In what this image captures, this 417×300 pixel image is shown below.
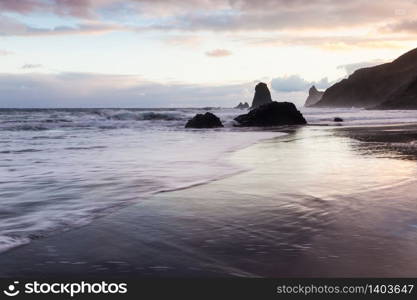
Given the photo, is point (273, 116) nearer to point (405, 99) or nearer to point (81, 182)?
point (81, 182)

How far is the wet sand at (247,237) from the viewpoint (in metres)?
3.71

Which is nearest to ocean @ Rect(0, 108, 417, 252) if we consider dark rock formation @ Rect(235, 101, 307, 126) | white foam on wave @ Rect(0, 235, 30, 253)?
white foam on wave @ Rect(0, 235, 30, 253)

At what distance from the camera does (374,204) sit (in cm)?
605

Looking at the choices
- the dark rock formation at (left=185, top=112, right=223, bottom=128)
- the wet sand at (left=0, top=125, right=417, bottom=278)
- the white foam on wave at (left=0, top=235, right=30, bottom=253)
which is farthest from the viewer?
the dark rock formation at (left=185, top=112, right=223, bottom=128)

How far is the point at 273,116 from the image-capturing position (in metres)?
38.5

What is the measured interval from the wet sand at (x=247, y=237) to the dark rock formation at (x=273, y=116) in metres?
30.1

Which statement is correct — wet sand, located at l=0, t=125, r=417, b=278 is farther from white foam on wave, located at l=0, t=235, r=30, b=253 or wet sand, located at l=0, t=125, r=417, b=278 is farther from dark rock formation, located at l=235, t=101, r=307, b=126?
dark rock formation, located at l=235, t=101, r=307, b=126

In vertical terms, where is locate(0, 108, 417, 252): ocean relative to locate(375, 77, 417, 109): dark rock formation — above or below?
below

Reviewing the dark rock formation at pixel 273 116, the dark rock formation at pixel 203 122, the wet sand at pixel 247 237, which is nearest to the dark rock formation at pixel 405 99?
the dark rock formation at pixel 273 116

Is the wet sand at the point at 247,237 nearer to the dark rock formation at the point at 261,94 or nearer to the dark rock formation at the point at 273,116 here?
the dark rock formation at the point at 273,116

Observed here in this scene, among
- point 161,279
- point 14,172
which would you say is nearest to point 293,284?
point 161,279

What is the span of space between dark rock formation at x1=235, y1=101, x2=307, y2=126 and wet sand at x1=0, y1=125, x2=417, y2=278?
30.1 metres

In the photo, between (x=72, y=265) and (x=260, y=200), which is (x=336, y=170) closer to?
(x=260, y=200)

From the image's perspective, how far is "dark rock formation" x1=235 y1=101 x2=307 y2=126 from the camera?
37812mm
